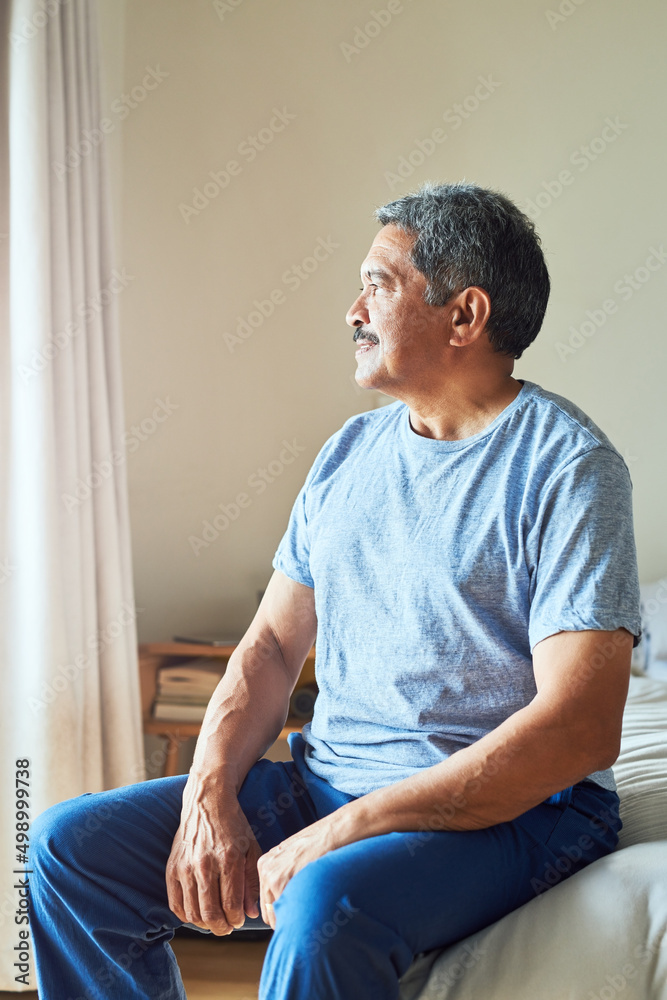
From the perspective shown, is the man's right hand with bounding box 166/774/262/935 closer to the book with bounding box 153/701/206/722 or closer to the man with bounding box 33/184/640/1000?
the man with bounding box 33/184/640/1000

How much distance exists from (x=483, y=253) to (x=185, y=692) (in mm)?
1477

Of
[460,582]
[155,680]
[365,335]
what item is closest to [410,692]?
[460,582]

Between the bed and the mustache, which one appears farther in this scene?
the mustache

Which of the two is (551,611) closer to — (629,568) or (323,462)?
(629,568)

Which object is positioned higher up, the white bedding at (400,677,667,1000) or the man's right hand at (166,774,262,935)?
the white bedding at (400,677,667,1000)

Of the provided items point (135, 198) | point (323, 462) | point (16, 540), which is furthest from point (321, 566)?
point (135, 198)

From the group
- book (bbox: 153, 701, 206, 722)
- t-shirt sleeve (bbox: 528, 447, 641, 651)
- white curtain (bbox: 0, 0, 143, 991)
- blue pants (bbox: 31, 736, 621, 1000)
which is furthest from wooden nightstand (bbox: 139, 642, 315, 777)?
t-shirt sleeve (bbox: 528, 447, 641, 651)

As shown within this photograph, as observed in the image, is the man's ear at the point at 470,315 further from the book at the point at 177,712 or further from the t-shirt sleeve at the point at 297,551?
the book at the point at 177,712

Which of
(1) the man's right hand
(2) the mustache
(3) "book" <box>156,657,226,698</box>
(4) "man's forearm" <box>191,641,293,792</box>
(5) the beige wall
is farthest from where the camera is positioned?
(5) the beige wall

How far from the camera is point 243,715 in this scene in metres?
1.24

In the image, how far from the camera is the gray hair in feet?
4.04

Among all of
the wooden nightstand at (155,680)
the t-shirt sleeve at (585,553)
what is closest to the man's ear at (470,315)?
the t-shirt sleeve at (585,553)

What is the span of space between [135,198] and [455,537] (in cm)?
196

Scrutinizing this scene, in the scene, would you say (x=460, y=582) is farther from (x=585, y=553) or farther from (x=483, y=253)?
(x=483, y=253)
